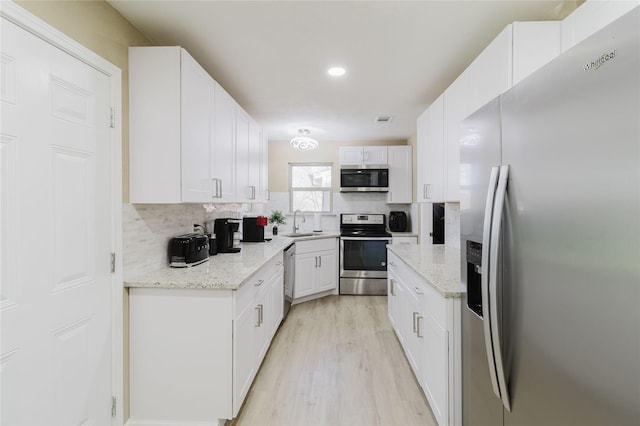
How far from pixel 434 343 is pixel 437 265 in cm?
61

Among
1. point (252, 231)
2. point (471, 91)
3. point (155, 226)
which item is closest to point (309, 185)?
point (252, 231)

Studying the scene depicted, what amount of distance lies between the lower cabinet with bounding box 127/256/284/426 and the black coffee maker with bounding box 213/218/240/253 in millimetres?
1139

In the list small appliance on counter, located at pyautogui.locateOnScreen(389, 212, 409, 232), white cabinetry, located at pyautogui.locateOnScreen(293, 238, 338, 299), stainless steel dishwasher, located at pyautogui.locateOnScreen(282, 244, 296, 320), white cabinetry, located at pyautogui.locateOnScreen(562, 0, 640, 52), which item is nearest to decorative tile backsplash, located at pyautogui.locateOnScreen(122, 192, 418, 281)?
stainless steel dishwasher, located at pyautogui.locateOnScreen(282, 244, 296, 320)

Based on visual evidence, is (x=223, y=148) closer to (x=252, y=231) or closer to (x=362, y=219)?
(x=252, y=231)

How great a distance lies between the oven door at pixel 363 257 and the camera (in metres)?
4.42

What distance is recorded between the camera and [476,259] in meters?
1.31

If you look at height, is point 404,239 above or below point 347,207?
below

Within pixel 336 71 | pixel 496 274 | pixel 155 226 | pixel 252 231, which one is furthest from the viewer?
pixel 252 231

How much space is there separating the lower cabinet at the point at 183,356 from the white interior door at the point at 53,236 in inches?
6.1

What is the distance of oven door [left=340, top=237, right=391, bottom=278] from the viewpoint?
4.42 m

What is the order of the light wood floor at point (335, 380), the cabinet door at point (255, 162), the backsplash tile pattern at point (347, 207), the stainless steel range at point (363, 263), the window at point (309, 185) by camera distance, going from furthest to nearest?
the window at point (309, 185), the backsplash tile pattern at point (347, 207), the stainless steel range at point (363, 263), the cabinet door at point (255, 162), the light wood floor at point (335, 380)

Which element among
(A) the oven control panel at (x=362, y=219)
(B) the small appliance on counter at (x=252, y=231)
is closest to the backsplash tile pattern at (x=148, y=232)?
(B) the small appliance on counter at (x=252, y=231)

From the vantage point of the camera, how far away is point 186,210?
2551 mm

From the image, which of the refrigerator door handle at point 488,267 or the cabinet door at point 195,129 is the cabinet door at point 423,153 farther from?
the cabinet door at point 195,129
